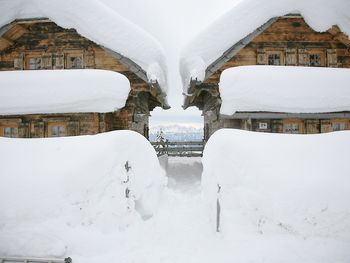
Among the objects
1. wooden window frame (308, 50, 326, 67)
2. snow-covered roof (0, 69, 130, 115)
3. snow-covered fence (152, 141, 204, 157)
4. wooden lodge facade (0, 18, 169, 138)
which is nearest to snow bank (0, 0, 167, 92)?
wooden lodge facade (0, 18, 169, 138)

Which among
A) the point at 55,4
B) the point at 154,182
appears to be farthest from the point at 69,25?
the point at 154,182

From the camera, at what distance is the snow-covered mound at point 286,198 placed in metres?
3.78

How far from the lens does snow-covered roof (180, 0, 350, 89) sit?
29.9 feet

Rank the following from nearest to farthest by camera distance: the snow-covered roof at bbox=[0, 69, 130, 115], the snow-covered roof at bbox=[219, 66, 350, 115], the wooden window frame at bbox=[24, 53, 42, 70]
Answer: the snow-covered roof at bbox=[219, 66, 350, 115], the snow-covered roof at bbox=[0, 69, 130, 115], the wooden window frame at bbox=[24, 53, 42, 70]

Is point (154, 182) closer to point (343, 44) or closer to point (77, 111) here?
→ point (77, 111)

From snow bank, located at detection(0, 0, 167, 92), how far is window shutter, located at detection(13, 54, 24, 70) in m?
1.32

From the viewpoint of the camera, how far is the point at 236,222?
4258 millimetres

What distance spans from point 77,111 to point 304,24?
8.83 m

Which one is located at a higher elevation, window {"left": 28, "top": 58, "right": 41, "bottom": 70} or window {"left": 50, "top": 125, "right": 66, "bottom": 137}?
window {"left": 28, "top": 58, "right": 41, "bottom": 70}

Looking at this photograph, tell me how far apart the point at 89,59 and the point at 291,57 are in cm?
778

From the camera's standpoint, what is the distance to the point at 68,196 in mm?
4121

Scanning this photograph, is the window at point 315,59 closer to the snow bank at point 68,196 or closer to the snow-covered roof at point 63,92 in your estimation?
the snow-covered roof at point 63,92

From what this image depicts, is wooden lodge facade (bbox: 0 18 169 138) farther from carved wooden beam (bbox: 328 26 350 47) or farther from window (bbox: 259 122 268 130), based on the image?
carved wooden beam (bbox: 328 26 350 47)

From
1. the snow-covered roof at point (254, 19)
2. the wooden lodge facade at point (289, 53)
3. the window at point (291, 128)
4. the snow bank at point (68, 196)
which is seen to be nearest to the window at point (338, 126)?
the wooden lodge facade at point (289, 53)
